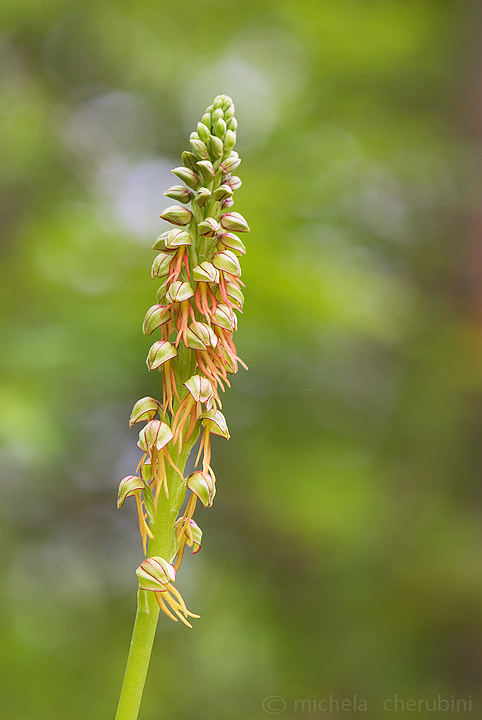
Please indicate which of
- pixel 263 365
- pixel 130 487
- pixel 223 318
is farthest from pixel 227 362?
pixel 263 365

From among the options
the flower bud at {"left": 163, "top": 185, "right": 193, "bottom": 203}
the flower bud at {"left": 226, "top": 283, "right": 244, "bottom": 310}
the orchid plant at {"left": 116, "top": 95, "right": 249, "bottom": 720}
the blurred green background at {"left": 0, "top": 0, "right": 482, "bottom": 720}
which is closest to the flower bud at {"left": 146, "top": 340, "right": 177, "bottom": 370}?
the orchid plant at {"left": 116, "top": 95, "right": 249, "bottom": 720}

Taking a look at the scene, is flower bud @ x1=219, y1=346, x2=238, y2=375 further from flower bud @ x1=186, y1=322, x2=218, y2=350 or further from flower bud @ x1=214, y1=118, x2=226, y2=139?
flower bud @ x1=214, y1=118, x2=226, y2=139

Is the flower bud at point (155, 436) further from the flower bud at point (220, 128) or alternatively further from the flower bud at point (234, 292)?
the flower bud at point (220, 128)

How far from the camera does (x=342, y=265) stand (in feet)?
11.6

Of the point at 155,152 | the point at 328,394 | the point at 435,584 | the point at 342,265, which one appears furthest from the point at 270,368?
the point at 435,584

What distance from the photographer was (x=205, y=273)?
0.62m

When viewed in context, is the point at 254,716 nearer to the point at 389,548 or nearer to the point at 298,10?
the point at 389,548

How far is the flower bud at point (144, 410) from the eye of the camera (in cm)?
→ 66

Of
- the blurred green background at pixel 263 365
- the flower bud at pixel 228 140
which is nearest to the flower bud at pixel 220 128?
the flower bud at pixel 228 140

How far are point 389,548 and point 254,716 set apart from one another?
1.48 meters

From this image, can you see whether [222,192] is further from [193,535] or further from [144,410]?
[193,535]

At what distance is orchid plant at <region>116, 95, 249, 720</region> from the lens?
0.60 meters

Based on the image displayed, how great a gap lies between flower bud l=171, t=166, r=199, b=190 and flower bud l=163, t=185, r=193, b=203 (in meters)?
0.05

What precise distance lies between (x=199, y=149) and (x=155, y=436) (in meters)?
0.31
